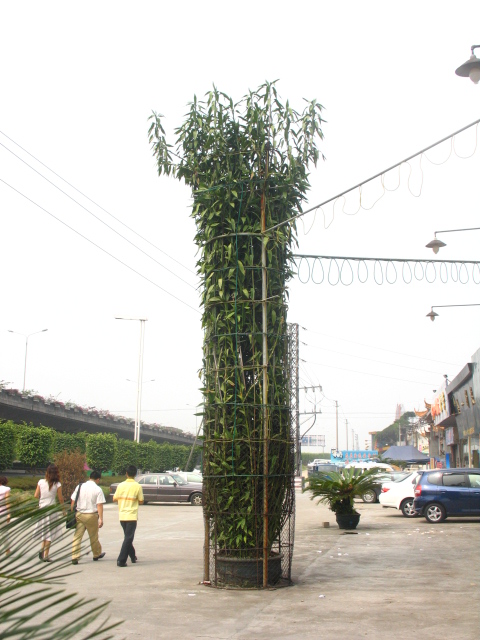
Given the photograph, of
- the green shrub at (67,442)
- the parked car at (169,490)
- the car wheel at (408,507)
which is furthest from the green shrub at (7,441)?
the car wheel at (408,507)

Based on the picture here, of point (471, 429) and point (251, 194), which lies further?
point (471, 429)

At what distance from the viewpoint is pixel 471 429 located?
39.1 meters

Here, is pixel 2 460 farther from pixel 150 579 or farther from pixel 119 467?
pixel 150 579

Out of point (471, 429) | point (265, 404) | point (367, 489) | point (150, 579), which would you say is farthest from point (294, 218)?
point (471, 429)

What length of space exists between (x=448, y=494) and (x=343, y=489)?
4218mm

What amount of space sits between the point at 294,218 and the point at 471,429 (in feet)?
102

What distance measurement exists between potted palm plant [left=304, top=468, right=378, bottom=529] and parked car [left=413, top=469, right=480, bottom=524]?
295 centimetres

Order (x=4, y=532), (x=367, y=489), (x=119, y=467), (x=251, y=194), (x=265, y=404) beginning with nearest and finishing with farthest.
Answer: (x=4, y=532) → (x=265, y=404) → (x=251, y=194) → (x=367, y=489) → (x=119, y=467)

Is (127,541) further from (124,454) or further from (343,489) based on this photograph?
(124,454)

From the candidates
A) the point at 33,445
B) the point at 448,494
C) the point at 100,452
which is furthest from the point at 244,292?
the point at 100,452

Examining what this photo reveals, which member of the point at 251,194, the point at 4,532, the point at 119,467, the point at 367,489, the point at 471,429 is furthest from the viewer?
the point at 119,467

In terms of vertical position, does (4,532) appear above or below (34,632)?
above

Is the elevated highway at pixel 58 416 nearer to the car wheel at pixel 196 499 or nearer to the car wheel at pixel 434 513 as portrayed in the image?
the car wheel at pixel 196 499

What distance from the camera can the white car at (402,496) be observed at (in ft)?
86.4
